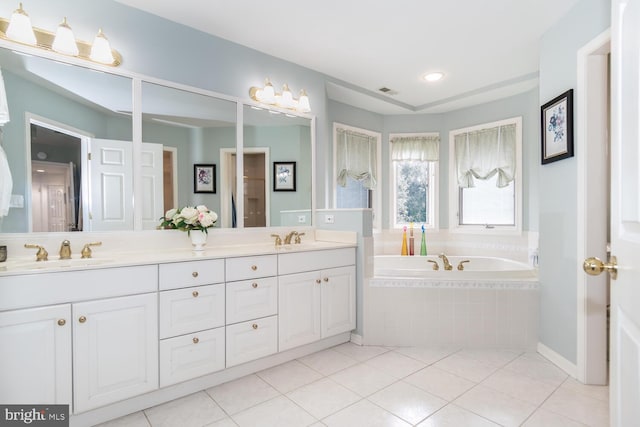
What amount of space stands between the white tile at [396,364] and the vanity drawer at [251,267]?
0.99 m

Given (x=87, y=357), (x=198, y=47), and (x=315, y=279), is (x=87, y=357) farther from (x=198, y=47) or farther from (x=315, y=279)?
(x=198, y=47)

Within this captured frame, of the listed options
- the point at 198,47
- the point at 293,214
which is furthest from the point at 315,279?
the point at 198,47

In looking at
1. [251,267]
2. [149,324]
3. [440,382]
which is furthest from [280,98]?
[440,382]

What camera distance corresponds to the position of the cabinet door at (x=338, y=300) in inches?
101

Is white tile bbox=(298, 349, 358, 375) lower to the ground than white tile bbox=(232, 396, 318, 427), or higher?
lower

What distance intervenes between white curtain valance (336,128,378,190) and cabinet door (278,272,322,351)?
172 cm

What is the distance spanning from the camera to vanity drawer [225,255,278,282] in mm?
2092

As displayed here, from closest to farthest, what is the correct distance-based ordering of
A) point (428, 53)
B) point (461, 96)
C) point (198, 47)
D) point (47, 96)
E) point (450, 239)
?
point (47, 96)
point (198, 47)
point (428, 53)
point (461, 96)
point (450, 239)

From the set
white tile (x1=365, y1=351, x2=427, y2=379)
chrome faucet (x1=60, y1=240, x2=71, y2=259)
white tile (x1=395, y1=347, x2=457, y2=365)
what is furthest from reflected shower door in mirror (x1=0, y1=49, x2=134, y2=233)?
white tile (x1=395, y1=347, x2=457, y2=365)

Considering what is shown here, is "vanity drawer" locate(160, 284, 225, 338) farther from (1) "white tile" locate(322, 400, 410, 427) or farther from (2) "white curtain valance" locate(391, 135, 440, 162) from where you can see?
(2) "white curtain valance" locate(391, 135, 440, 162)

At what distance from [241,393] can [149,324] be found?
699 mm

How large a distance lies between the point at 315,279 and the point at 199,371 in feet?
3.22

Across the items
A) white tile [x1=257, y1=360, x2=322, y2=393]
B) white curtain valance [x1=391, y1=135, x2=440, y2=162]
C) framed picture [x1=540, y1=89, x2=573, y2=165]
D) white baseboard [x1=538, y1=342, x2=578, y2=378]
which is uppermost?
white curtain valance [x1=391, y1=135, x2=440, y2=162]

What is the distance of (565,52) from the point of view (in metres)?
2.28
